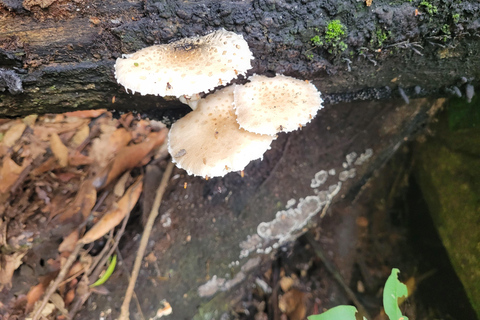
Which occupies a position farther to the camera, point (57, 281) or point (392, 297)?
point (57, 281)

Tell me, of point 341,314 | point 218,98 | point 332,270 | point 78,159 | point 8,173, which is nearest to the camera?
point 341,314

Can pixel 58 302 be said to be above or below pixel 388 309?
below

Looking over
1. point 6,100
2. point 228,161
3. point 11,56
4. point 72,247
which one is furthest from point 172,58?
point 72,247

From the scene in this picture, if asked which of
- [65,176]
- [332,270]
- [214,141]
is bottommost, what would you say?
[332,270]

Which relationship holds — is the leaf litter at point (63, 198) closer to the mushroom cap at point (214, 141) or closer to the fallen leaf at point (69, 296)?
the fallen leaf at point (69, 296)

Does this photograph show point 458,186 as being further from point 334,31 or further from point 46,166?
point 46,166

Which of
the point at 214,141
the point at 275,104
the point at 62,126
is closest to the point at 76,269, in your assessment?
the point at 62,126


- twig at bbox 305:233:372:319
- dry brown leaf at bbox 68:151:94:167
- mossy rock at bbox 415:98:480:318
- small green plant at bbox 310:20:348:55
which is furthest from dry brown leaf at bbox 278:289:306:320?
small green plant at bbox 310:20:348:55

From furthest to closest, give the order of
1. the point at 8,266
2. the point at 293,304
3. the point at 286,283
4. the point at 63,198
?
the point at 286,283
the point at 293,304
the point at 63,198
the point at 8,266
